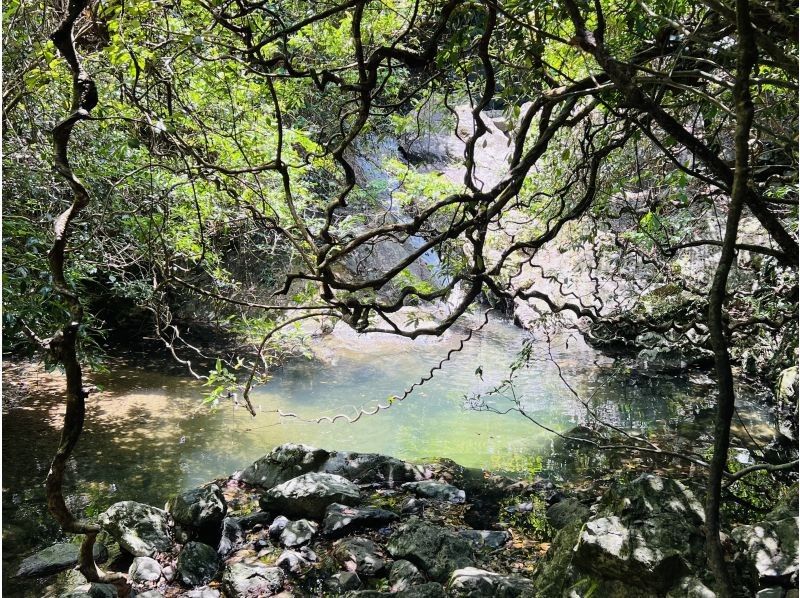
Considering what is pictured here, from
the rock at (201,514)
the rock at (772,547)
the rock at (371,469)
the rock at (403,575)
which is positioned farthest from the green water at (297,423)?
the rock at (772,547)

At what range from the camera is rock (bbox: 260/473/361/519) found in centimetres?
436

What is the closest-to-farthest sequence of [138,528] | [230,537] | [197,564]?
[197,564] < [138,528] < [230,537]

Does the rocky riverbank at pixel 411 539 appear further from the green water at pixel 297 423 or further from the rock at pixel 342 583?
the green water at pixel 297 423

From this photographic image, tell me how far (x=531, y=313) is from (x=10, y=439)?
991cm

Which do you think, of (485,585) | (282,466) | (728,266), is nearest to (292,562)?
(485,585)

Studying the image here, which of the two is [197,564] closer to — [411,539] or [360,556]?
[360,556]

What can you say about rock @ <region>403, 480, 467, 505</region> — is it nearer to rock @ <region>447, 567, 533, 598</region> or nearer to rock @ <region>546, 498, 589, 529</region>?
rock @ <region>546, 498, 589, 529</region>

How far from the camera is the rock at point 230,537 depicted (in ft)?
12.7

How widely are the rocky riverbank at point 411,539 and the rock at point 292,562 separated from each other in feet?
0.03

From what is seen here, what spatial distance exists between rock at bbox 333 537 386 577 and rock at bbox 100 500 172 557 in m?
1.16

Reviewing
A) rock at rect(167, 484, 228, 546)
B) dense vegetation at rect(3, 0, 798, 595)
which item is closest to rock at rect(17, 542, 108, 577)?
rock at rect(167, 484, 228, 546)

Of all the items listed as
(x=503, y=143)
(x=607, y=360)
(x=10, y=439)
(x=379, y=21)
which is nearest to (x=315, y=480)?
(x=10, y=439)

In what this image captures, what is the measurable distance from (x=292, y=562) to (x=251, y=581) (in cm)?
34

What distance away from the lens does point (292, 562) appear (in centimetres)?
368
